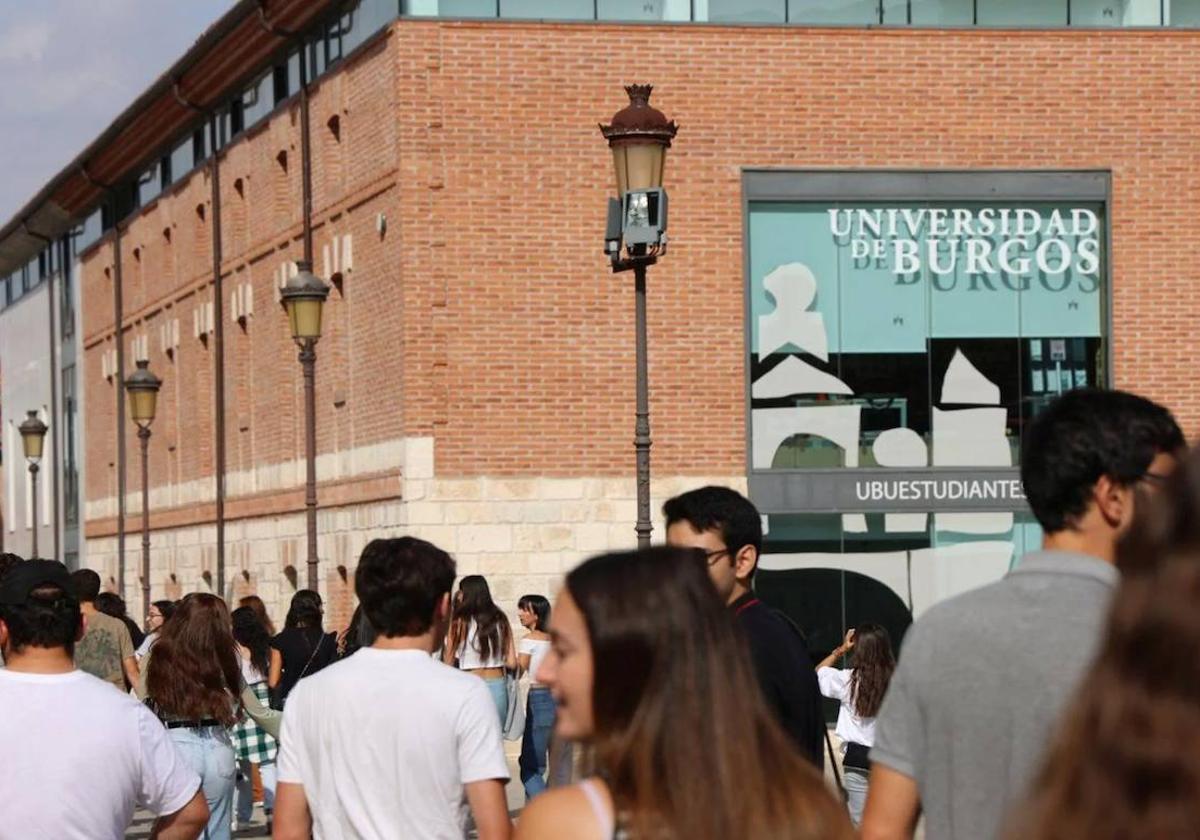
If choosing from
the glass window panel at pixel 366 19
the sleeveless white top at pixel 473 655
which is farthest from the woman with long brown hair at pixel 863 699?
the glass window panel at pixel 366 19

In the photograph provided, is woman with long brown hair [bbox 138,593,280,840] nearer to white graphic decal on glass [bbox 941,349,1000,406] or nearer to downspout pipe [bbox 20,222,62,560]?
white graphic decal on glass [bbox 941,349,1000,406]

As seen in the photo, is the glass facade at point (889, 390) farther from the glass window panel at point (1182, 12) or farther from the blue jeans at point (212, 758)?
the blue jeans at point (212, 758)

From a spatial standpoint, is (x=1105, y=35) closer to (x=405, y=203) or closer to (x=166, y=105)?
(x=405, y=203)

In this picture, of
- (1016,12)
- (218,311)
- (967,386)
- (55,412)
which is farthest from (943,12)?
(55,412)

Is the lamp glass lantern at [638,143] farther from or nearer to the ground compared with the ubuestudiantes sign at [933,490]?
farther from the ground

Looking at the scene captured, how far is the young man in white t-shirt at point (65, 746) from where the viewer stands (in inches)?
249

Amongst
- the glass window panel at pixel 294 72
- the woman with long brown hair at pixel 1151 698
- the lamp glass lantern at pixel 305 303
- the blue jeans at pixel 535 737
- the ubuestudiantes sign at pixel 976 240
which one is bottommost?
the blue jeans at pixel 535 737

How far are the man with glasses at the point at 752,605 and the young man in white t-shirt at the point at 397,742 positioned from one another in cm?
70

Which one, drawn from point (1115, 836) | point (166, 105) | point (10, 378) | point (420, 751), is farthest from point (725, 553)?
point (10, 378)

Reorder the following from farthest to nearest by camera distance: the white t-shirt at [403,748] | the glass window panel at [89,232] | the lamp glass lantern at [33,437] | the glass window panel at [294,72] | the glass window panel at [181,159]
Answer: the glass window panel at [89,232] < the lamp glass lantern at [33,437] < the glass window panel at [181,159] < the glass window panel at [294,72] < the white t-shirt at [403,748]

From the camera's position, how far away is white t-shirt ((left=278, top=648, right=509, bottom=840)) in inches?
249

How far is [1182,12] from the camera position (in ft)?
102

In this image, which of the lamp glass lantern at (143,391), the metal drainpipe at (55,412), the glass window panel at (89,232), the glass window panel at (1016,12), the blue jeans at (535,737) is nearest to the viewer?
the blue jeans at (535,737)

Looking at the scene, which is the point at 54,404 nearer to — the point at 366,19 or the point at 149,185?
the point at 149,185
